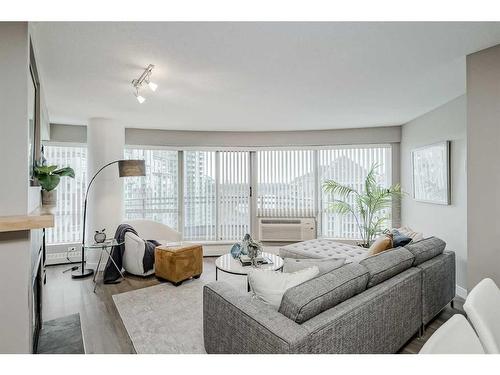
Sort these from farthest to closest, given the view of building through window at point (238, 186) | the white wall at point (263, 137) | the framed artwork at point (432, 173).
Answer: the view of building through window at point (238, 186), the white wall at point (263, 137), the framed artwork at point (432, 173)

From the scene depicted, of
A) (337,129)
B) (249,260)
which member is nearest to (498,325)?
(249,260)

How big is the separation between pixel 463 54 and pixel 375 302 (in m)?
2.09

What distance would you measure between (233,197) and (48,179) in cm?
346

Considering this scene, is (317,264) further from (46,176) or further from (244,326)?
(46,176)

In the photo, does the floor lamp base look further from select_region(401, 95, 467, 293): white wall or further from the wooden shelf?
select_region(401, 95, 467, 293): white wall

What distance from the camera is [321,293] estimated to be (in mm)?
1566

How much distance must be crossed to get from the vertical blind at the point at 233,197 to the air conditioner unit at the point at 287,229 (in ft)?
1.21

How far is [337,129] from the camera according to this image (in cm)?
506

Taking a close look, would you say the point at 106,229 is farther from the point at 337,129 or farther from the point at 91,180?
the point at 337,129

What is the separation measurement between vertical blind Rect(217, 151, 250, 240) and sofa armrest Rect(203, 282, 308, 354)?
336 cm

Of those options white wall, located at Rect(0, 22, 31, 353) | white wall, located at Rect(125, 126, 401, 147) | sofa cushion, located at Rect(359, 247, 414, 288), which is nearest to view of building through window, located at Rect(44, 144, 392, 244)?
white wall, located at Rect(125, 126, 401, 147)

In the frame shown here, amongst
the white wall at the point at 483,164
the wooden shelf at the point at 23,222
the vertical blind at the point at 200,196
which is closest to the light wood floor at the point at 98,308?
the white wall at the point at 483,164

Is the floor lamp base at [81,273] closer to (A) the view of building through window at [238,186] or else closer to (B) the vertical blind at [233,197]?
(A) the view of building through window at [238,186]

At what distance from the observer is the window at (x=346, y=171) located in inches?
195
